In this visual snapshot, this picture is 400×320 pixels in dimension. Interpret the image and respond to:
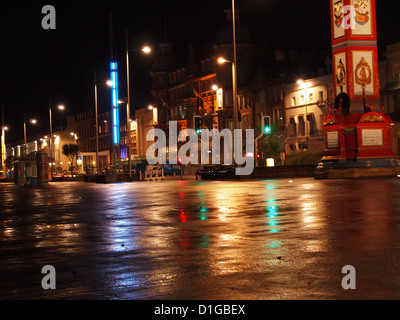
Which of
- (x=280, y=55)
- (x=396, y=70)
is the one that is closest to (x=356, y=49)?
(x=396, y=70)

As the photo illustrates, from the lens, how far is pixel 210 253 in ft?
32.0

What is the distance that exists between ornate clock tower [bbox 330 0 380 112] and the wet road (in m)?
18.9

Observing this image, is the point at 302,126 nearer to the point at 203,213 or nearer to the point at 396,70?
the point at 396,70

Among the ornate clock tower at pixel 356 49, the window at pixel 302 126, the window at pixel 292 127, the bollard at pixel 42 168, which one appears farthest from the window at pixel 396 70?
the bollard at pixel 42 168

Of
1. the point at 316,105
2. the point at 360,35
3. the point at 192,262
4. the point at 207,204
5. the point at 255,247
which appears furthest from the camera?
the point at 316,105

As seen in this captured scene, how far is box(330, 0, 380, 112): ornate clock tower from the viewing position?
35.2 meters

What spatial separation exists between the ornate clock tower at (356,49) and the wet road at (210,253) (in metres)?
18.9

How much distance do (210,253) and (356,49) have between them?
27.8 m

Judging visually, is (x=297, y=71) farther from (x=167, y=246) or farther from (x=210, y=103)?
(x=167, y=246)

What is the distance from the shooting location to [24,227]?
15.1 metres

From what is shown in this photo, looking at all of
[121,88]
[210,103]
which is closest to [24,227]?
[210,103]

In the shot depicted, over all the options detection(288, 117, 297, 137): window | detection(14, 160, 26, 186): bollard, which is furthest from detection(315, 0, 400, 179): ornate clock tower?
detection(288, 117, 297, 137): window

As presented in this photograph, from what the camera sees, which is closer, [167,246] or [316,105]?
[167,246]
